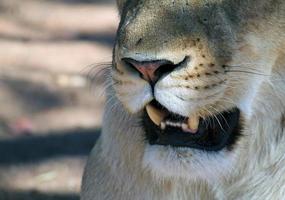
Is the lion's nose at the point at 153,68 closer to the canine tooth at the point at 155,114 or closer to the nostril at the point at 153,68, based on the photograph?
the nostril at the point at 153,68

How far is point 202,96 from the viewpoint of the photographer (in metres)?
2.34

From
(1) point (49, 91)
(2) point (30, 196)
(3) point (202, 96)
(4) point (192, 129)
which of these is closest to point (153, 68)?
(3) point (202, 96)

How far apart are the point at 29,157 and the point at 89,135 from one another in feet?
1.09

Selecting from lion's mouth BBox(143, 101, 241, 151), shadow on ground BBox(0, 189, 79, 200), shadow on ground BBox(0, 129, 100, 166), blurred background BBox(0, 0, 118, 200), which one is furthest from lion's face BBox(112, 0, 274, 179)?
shadow on ground BBox(0, 129, 100, 166)

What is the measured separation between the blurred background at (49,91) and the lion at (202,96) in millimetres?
1656

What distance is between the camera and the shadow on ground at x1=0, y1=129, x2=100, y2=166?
4.46m

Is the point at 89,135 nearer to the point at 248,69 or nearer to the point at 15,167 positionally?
the point at 15,167

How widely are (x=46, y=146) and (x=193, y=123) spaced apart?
7.17ft

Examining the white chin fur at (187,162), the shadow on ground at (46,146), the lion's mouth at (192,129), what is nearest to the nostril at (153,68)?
the lion's mouth at (192,129)

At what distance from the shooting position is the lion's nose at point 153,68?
224 centimetres

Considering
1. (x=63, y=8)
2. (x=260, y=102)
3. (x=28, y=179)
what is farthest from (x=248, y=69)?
(x=63, y=8)

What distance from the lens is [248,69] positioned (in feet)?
8.05

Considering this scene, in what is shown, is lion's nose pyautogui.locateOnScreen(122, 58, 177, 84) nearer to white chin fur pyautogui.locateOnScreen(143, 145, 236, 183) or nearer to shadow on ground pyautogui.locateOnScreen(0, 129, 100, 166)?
white chin fur pyautogui.locateOnScreen(143, 145, 236, 183)

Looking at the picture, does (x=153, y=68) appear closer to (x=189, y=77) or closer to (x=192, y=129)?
(x=189, y=77)
